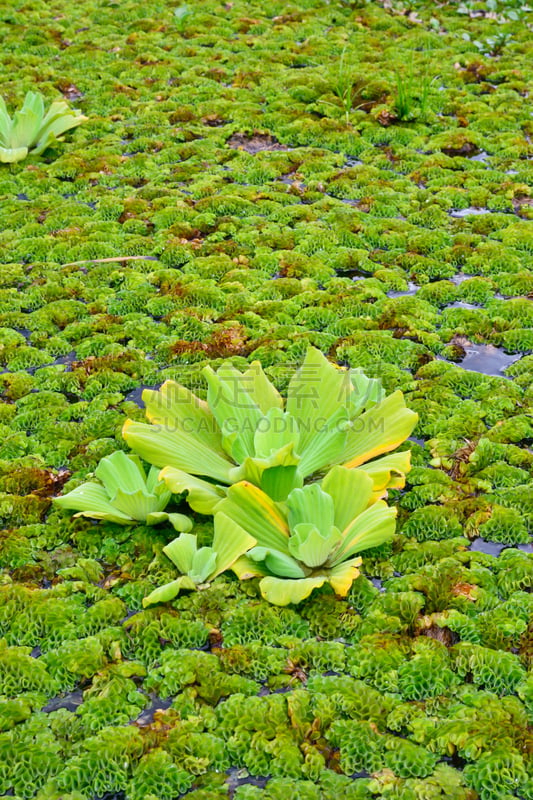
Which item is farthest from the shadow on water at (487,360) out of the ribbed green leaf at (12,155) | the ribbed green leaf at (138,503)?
the ribbed green leaf at (12,155)

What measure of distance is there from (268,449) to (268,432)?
2.4 inches

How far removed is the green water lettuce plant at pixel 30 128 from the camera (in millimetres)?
5977

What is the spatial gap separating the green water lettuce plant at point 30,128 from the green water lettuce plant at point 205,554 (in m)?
4.09

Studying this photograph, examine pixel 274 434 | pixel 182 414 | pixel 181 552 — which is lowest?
pixel 181 552

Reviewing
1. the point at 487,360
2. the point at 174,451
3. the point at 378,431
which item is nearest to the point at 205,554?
the point at 174,451

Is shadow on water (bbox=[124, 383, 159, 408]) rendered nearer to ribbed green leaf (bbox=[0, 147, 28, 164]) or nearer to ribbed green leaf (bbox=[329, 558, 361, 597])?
ribbed green leaf (bbox=[329, 558, 361, 597])

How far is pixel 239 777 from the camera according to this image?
2.16m

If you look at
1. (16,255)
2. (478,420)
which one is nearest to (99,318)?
(16,255)

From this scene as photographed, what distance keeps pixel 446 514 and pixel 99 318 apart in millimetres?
2148

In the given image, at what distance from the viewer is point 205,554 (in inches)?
108

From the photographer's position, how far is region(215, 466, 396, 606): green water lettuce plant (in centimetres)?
263

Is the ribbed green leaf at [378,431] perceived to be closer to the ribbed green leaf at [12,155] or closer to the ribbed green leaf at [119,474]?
the ribbed green leaf at [119,474]

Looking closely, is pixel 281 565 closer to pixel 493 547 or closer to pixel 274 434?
pixel 274 434

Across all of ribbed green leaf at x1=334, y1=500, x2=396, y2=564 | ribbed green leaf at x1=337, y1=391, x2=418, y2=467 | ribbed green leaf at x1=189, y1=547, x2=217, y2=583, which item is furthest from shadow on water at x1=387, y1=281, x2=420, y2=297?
ribbed green leaf at x1=189, y1=547, x2=217, y2=583
